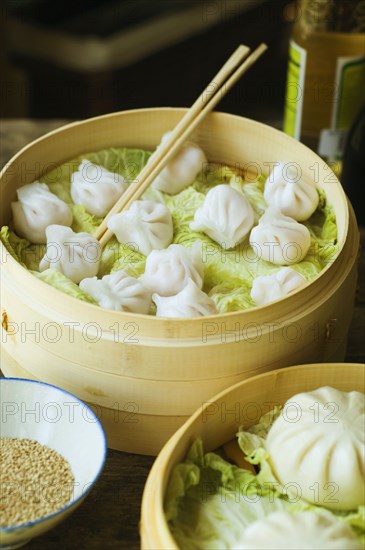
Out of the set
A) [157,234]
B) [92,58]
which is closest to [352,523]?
[157,234]

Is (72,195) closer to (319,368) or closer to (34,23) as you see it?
(319,368)

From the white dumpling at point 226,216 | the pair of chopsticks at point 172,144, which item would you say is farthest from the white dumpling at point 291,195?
the pair of chopsticks at point 172,144

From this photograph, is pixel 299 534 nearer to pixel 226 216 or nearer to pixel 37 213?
pixel 226 216

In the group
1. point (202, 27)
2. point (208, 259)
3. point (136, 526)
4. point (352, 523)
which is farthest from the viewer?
point (202, 27)

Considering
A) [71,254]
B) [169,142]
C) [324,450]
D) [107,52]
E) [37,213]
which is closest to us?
Answer: [324,450]

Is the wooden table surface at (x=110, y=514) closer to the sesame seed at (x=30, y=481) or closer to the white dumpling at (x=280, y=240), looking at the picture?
the sesame seed at (x=30, y=481)

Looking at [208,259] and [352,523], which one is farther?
[208,259]

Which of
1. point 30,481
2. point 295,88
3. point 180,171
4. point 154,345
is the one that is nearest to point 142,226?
point 180,171
